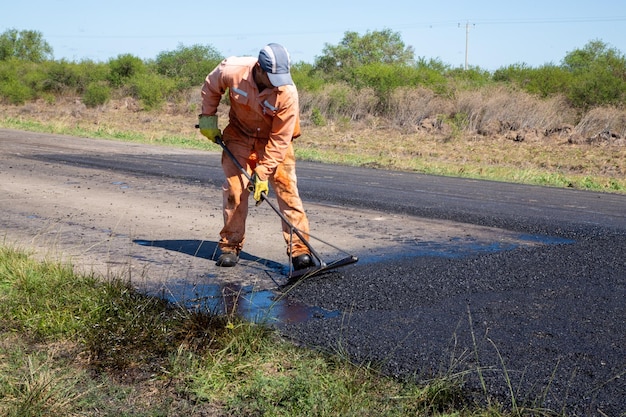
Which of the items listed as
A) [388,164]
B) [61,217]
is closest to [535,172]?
[388,164]

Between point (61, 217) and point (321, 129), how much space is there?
67.2 feet

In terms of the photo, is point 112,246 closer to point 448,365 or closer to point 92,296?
point 92,296

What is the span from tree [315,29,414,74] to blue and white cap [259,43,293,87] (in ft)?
168

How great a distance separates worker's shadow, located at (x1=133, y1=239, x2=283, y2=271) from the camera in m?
6.57

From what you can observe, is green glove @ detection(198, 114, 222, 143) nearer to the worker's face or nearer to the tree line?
the worker's face

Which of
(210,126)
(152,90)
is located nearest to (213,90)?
(210,126)

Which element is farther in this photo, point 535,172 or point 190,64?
point 190,64

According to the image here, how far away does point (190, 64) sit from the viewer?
144ft

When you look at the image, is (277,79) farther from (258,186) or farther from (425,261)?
(425,261)

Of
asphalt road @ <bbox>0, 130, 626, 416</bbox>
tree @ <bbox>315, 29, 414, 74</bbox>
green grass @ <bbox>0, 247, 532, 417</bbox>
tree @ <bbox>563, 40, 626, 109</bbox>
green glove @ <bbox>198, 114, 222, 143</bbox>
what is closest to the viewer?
green grass @ <bbox>0, 247, 532, 417</bbox>

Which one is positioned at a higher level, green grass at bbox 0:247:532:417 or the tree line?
the tree line

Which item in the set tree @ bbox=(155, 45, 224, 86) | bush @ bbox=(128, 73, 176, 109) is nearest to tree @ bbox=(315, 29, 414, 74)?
tree @ bbox=(155, 45, 224, 86)

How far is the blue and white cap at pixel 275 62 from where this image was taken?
5680 millimetres

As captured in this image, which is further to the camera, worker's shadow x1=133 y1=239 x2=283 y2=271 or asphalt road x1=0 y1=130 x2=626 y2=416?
worker's shadow x1=133 y1=239 x2=283 y2=271
